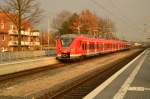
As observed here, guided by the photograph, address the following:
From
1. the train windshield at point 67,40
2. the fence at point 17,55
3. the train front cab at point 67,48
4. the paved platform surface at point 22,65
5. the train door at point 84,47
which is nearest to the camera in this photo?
Answer: the paved platform surface at point 22,65

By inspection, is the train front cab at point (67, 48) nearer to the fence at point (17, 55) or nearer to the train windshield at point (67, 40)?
the train windshield at point (67, 40)

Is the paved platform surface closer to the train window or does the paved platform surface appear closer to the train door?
the train window

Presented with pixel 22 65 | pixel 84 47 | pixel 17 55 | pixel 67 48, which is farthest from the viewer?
pixel 84 47

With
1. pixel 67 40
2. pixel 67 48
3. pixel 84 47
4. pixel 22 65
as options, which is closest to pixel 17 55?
pixel 67 48

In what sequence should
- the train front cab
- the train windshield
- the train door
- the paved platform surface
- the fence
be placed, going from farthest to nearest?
the train door
the train windshield
the train front cab
the fence
the paved platform surface

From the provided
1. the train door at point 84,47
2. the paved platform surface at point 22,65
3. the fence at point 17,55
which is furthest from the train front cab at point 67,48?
the fence at point 17,55

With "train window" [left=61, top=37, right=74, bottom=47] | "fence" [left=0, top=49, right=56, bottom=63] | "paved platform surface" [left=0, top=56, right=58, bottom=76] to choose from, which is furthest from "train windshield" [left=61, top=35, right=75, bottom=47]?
"fence" [left=0, top=49, right=56, bottom=63]

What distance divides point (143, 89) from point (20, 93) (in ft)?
17.0

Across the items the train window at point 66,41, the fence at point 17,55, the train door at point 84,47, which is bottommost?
the fence at point 17,55

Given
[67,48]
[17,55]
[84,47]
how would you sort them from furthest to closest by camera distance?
[84,47]
[67,48]
[17,55]

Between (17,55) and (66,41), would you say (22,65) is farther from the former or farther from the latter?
(66,41)

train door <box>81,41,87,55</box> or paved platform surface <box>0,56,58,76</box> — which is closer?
paved platform surface <box>0,56,58,76</box>

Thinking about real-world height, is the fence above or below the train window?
below

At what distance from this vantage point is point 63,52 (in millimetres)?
35906
